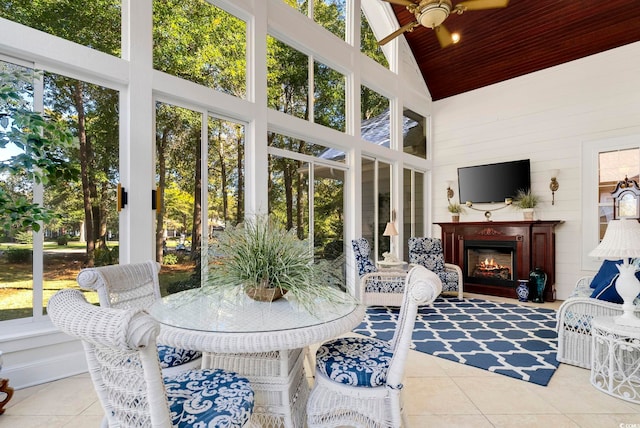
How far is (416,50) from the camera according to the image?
661cm

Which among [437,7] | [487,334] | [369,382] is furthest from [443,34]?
[369,382]

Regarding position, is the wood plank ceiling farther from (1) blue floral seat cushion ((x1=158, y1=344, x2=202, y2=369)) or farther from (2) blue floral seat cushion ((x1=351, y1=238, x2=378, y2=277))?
(1) blue floral seat cushion ((x1=158, y1=344, x2=202, y2=369))

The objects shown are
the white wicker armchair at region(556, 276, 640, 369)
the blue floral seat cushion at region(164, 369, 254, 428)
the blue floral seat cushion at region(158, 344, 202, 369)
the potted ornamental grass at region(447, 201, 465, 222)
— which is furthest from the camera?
the potted ornamental grass at region(447, 201, 465, 222)

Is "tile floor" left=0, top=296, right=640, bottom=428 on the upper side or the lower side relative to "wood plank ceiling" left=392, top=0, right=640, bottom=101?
lower

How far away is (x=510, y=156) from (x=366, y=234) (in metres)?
2.95

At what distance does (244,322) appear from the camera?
1424 mm

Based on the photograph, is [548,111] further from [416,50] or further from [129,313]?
[129,313]

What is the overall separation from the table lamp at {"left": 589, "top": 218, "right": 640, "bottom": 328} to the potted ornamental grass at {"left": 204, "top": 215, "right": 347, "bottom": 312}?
2048 mm

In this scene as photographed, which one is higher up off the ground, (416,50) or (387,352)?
(416,50)

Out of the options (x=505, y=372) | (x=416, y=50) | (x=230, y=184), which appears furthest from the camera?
(x=416, y=50)

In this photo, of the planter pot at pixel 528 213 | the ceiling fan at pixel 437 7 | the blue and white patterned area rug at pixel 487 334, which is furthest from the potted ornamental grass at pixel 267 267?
the planter pot at pixel 528 213

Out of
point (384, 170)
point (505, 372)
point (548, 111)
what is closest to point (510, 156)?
point (548, 111)

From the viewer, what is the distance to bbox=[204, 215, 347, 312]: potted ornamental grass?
164cm

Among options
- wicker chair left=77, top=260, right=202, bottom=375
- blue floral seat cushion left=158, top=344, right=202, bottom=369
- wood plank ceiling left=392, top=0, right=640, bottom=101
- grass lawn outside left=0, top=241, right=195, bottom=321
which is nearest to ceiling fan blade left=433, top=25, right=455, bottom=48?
wood plank ceiling left=392, top=0, right=640, bottom=101
